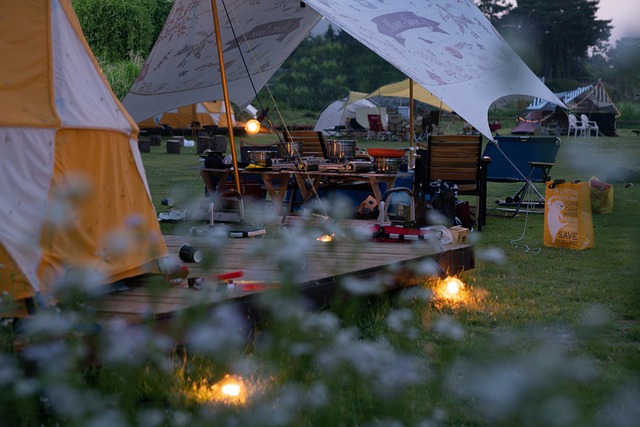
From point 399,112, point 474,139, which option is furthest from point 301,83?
point 474,139

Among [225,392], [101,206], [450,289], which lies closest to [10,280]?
[101,206]

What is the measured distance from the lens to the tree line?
2.96ft

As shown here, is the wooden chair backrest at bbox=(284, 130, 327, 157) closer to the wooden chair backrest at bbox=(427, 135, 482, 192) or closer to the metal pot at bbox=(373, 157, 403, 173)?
the wooden chair backrest at bbox=(427, 135, 482, 192)

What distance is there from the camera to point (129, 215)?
3920 millimetres

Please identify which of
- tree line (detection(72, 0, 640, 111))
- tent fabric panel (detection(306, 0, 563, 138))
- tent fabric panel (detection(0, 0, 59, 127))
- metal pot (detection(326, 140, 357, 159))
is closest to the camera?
tree line (detection(72, 0, 640, 111))

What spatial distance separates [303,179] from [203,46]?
1746 mm

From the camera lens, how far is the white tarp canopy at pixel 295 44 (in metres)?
5.96

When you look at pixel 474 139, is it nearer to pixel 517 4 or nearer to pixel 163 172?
pixel 517 4

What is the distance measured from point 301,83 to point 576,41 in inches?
1888

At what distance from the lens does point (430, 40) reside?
656cm

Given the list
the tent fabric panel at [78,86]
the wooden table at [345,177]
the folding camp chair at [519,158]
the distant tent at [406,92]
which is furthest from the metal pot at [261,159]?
the distant tent at [406,92]

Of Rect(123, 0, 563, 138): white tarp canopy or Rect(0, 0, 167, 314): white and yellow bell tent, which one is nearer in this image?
Rect(0, 0, 167, 314): white and yellow bell tent

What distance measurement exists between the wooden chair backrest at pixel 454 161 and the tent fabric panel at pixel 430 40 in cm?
108

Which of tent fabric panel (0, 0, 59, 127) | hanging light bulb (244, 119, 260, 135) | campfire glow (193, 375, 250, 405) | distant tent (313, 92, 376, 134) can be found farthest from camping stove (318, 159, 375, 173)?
distant tent (313, 92, 376, 134)
